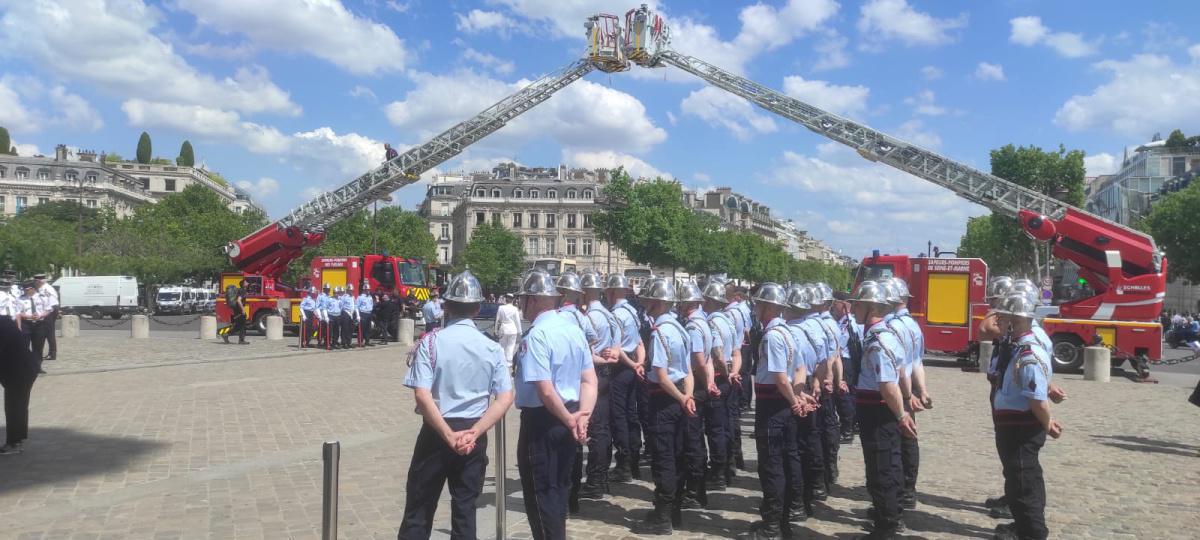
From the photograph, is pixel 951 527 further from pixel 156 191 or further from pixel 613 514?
pixel 156 191

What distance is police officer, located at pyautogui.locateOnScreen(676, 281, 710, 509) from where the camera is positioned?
6.71 meters

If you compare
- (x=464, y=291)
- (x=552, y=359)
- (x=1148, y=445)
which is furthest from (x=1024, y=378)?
(x=1148, y=445)

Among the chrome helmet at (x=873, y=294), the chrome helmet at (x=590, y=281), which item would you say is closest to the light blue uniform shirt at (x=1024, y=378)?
the chrome helmet at (x=873, y=294)

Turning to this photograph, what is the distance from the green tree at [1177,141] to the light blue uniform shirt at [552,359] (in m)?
94.2

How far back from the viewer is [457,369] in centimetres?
464

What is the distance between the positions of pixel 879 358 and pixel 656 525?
2078mm

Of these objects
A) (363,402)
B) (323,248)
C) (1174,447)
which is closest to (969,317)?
(1174,447)

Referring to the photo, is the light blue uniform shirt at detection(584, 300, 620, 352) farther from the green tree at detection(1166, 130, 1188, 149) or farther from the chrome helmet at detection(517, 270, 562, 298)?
the green tree at detection(1166, 130, 1188, 149)

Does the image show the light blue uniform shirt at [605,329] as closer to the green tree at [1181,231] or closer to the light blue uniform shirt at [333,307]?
the light blue uniform shirt at [333,307]

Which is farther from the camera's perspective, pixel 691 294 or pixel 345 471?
pixel 345 471

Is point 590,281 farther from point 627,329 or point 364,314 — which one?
point 364,314

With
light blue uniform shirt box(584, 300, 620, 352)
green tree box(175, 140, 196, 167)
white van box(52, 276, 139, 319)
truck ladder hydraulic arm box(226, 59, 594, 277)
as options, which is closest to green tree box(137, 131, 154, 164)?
green tree box(175, 140, 196, 167)

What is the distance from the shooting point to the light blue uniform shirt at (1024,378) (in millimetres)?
5629

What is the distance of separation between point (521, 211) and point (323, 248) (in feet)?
116
